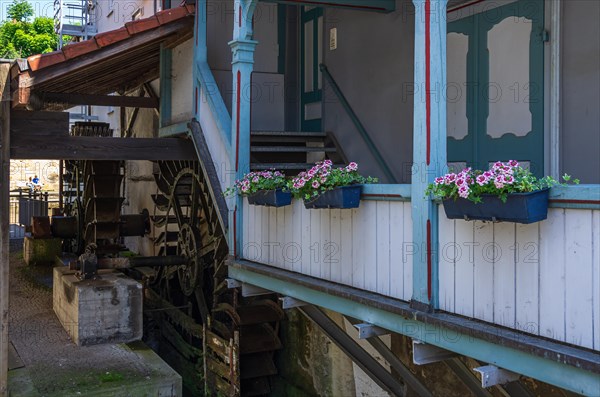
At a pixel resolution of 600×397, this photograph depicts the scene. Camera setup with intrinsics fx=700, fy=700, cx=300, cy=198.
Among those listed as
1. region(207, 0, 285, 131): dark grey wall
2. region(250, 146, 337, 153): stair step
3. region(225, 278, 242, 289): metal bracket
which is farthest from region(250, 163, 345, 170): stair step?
region(207, 0, 285, 131): dark grey wall

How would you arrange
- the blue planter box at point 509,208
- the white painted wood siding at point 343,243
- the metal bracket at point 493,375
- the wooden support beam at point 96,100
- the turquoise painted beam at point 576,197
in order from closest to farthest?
1. the turquoise painted beam at point 576,197
2. the blue planter box at point 509,208
3. the metal bracket at point 493,375
4. the white painted wood siding at point 343,243
5. the wooden support beam at point 96,100

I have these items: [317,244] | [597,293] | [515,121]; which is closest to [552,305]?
[597,293]

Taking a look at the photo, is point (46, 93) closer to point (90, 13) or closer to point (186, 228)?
point (186, 228)

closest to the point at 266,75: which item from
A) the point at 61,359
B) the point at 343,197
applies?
the point at 61,359

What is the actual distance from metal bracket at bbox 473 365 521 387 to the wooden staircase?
4723 millimetres

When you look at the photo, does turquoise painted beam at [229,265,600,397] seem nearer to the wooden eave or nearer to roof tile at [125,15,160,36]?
the wooden eave

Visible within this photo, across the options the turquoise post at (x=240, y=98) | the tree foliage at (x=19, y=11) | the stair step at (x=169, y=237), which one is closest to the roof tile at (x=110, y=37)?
the turquoise post at (x=240, y=98)

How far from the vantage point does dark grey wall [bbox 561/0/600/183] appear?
5594 millimetres

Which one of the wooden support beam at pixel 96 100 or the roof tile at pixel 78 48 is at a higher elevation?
the roof tile at pixel 78 48

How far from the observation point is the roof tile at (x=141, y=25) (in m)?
7.75

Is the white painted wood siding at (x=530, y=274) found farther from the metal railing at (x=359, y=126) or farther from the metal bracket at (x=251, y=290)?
the metal railing at (x=359, y=126)

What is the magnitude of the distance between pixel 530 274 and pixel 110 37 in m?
5.53

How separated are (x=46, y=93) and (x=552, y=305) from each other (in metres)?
8.31

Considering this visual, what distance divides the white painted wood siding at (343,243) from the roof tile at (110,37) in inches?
98.7
